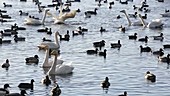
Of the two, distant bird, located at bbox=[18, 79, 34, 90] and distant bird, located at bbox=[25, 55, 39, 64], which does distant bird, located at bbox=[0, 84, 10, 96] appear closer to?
distant bird, located at bbox=[18, 79, 34, 90]

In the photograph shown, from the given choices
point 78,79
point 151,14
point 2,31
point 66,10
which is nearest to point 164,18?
point 151,14

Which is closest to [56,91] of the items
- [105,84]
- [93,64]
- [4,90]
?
[4,90]

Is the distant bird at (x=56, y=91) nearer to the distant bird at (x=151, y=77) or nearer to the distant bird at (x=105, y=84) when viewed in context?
the distant bird at (x=105, y=84)

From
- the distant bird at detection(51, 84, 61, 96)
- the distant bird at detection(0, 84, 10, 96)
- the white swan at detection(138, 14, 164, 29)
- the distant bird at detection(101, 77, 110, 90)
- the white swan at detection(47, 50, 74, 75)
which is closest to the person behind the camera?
the distant bird at detection(0, 84, 10, 96)

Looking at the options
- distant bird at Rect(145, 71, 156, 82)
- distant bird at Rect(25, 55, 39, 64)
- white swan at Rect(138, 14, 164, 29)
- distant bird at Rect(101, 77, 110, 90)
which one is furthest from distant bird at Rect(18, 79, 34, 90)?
white swan at Rect(138, 14, 164, 29)

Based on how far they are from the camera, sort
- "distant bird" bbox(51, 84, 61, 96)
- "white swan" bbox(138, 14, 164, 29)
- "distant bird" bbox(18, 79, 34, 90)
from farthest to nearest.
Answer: "white swan" bbox(138, 14, 164, 29)
"distant bird" bbox(18, 79, 34, 90)
"distant bird" bbox(51, 84, 61, 96)

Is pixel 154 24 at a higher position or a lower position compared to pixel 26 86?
lower

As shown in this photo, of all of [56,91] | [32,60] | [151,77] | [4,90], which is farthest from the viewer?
[32,60]

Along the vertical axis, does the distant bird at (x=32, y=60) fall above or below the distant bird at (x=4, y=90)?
below

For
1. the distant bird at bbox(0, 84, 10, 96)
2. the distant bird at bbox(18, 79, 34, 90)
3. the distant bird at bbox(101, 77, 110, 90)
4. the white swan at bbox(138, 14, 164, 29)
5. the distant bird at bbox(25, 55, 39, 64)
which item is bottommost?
the white swan at bbox(138, 14, 164, 29)

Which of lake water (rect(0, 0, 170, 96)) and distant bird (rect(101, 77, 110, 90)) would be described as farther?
distant bird (rect(101, 77, 110, 90))

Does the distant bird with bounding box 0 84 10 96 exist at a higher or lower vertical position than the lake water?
higher

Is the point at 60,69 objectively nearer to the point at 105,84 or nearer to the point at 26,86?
the point at 105,84

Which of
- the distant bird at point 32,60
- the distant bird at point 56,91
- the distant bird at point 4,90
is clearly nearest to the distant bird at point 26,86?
the distant bird at point 4,90
